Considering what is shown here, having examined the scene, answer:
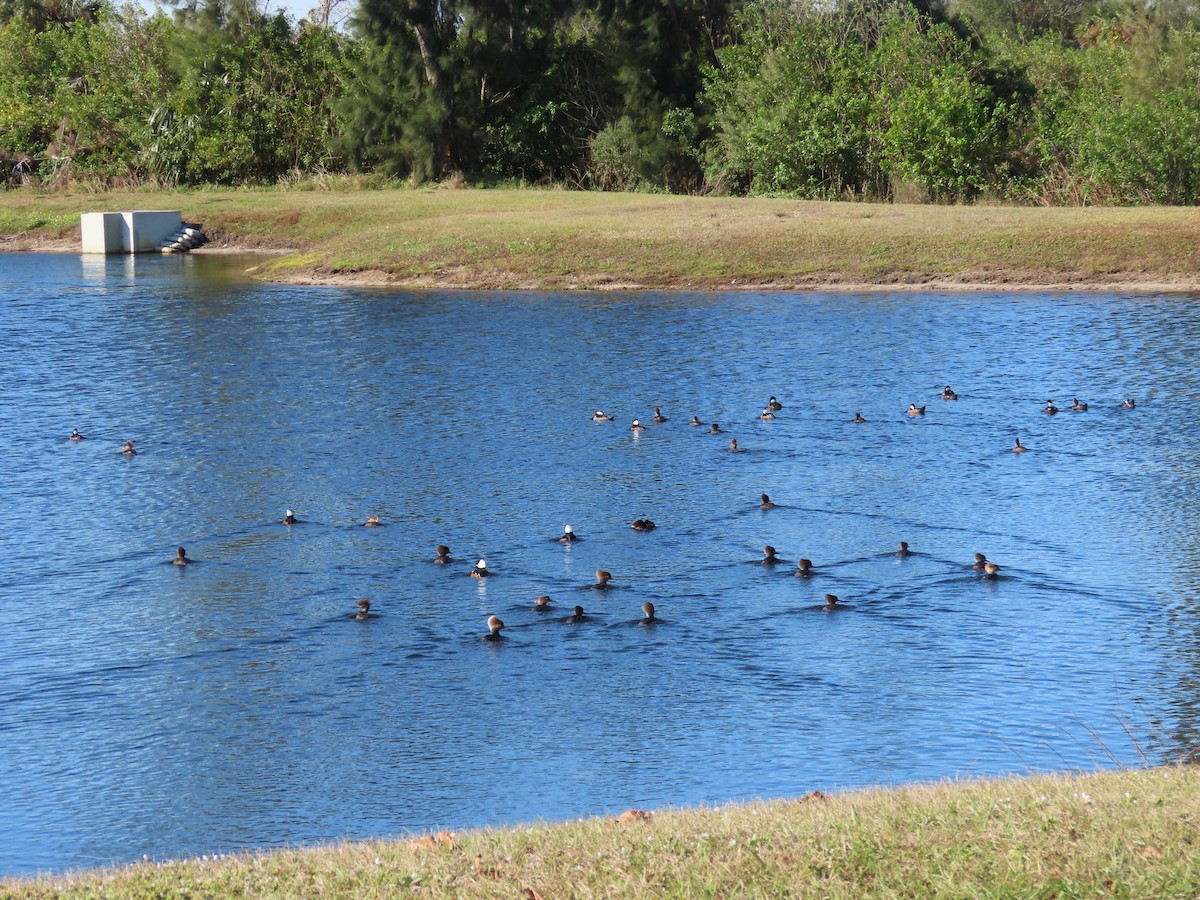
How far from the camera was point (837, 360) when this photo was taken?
2955cm

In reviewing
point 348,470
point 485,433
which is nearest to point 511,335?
point 485,433

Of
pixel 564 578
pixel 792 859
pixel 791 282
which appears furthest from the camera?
pixel 791 282

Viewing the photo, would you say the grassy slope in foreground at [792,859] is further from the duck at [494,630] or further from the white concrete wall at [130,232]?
the white concrete wall at [130,232]

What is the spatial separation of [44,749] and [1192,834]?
834 centimetres

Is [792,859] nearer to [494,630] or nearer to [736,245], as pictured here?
[494,630]

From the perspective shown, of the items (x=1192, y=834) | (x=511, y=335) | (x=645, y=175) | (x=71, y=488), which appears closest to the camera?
(x=1192, y=834)

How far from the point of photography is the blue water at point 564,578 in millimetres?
11398

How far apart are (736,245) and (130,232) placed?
22726 millimetres

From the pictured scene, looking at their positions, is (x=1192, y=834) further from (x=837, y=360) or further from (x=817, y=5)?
(x=817, y=5)

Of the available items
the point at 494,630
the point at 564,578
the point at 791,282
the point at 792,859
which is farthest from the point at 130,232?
the point at 792,859

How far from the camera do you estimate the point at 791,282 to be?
40500 millimetres

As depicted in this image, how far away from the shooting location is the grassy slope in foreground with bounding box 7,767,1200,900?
752 centimetres

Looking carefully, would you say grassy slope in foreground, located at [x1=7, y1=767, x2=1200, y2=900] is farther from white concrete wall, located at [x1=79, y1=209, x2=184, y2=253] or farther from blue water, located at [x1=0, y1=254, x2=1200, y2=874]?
white concrete wall, located at [x1=79, y1=209, x2=184, y2=253]

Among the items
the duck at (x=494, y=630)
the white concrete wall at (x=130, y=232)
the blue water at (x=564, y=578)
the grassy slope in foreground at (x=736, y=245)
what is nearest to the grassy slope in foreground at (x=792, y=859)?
the blue water at (x=564, y=578)
